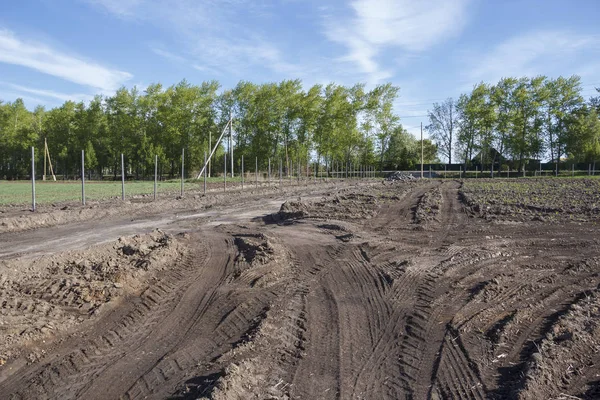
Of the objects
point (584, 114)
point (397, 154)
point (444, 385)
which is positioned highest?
point (584, 114)

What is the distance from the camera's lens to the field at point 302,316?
421 centimetres

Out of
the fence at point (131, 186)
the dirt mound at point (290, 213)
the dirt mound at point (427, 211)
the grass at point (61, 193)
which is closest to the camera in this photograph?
the dirt mound at point (427, 211)

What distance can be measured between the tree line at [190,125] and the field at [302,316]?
48954 millimetres

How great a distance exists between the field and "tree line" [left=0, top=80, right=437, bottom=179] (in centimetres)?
4895

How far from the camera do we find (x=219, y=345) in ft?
16.5

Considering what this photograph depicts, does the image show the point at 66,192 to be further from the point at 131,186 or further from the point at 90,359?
the point at 90,359

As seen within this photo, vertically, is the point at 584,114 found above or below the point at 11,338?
above

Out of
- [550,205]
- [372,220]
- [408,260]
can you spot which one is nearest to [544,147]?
[550,205]

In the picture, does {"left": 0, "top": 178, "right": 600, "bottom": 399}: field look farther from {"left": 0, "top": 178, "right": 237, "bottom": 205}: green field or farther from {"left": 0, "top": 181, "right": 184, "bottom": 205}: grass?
{"left": 0, "top": 178, "right": 237, "bottom": 205}: green field

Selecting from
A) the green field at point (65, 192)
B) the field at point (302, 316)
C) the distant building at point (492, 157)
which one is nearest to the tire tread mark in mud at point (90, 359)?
the field at point (302, 316)

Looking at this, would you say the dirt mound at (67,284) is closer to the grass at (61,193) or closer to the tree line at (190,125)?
the grass at (61,193)

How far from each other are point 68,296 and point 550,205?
59.7 ft

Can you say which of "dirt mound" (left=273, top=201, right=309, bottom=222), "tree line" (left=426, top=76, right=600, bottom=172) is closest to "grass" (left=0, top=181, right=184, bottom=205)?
"dirt mound" (left=273, top=201, right=309, bottom=222)

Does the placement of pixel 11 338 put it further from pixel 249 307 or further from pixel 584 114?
pixel 584 114
